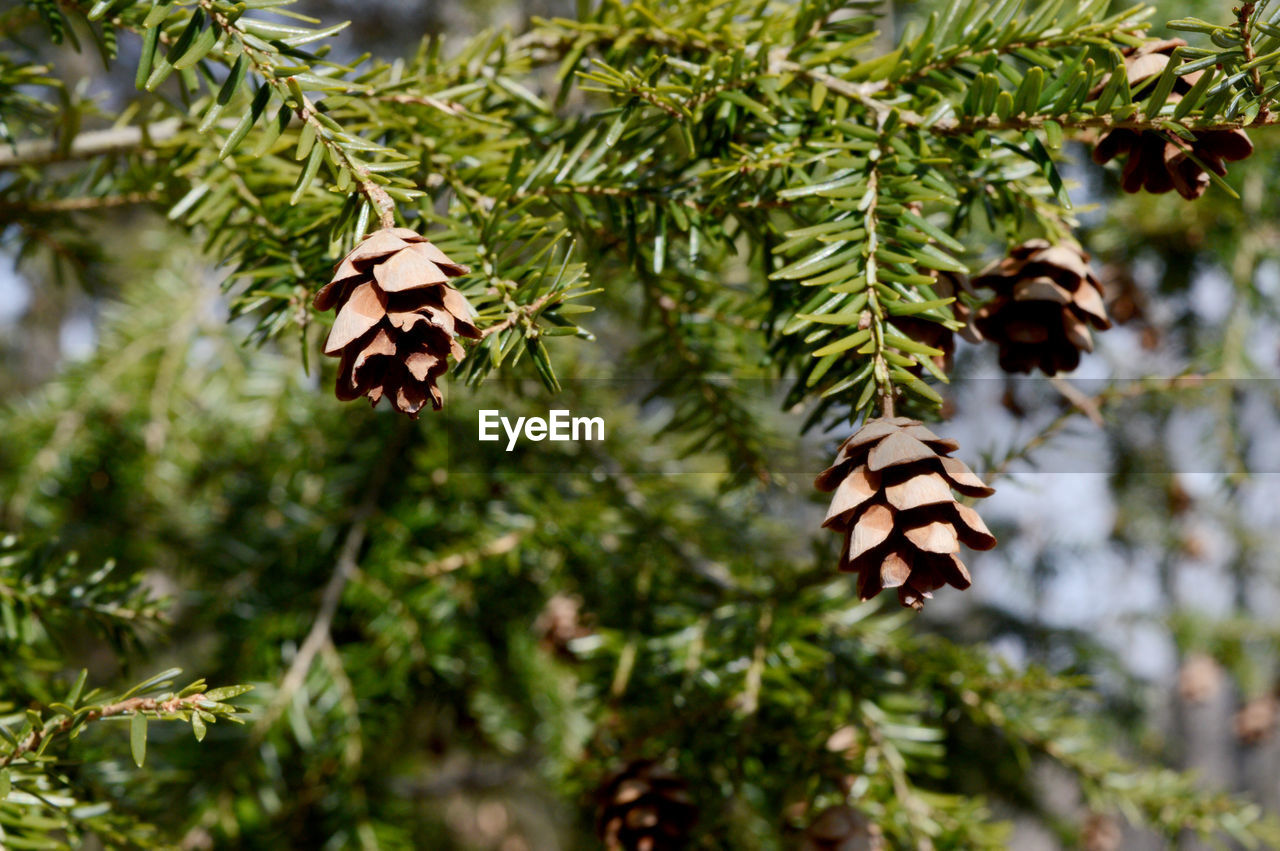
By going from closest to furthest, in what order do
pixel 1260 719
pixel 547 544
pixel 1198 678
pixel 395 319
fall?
pixel 395 319 → pixel 547 544 → pixel 1260 719 → pixel 1198 678

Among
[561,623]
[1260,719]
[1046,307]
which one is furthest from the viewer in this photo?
[1260,719]

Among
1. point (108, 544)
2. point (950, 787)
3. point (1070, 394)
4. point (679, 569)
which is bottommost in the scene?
point (950, 787)

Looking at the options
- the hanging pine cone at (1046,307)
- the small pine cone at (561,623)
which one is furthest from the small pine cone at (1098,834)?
the hanging pine cone at (1046,307)

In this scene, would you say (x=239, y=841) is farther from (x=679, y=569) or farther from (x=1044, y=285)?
(x=1044, y=285)

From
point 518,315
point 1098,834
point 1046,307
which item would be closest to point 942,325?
point 1046,307

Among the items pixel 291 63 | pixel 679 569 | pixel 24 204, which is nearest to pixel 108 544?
pixel 24 204

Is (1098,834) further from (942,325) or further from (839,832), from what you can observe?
(942,325)

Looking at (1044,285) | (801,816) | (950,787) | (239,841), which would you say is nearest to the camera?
(1044,285)
